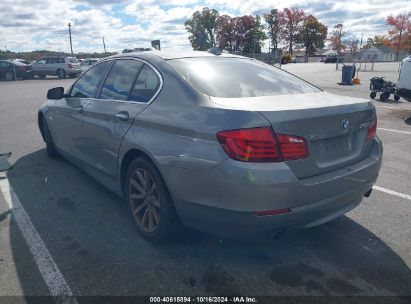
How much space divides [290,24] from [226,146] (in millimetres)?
99979

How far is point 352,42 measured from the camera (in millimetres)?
87938

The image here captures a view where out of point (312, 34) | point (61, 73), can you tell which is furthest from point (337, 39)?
point (61, 73)

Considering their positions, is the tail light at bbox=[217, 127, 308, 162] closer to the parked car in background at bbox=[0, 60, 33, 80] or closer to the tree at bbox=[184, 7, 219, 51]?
the parked car in background at bbox=[0, 60, 33, 80]

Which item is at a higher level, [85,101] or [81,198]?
[85,101]

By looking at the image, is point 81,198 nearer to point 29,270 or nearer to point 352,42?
point 29,270

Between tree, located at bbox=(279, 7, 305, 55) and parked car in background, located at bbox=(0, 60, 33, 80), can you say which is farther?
tree, located at bbox=(279, 7, 305, 55)


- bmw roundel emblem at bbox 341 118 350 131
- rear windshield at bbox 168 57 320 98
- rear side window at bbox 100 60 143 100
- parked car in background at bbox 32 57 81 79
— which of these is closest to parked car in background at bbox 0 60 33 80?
parked car in background at bbox 32 57 81 79

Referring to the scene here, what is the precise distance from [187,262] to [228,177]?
A: 3.13 feet

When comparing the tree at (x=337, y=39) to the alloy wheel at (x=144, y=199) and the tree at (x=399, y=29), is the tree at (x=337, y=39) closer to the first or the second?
the tree at (x=399, y=29)

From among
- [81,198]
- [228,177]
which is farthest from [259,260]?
[81,198]

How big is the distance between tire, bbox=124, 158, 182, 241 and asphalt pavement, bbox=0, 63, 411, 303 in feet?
0.53

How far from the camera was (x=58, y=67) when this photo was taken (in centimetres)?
2850

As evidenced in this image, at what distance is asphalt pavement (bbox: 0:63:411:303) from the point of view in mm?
2658

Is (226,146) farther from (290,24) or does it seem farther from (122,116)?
(290,24)
